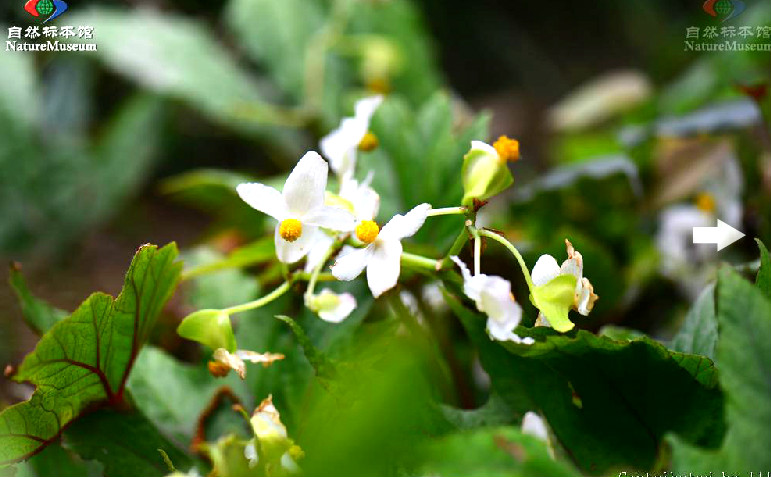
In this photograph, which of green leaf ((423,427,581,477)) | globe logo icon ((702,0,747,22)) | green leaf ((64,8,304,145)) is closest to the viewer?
green leaf ((423,427,581,477))

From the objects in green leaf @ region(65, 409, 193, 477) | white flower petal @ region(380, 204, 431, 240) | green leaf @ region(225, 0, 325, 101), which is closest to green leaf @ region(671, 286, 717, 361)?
white flower petal @ region(380, 204, 431, 240)

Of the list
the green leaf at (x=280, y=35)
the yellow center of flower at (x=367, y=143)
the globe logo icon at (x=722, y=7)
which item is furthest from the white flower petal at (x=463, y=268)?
the green leaf at (x=280, y=35)

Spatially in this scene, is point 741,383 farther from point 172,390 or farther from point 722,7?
point 722,7

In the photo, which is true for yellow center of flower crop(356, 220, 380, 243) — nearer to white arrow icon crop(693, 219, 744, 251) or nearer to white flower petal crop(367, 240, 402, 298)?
white flower petal crop(367, 240, 402, 298)

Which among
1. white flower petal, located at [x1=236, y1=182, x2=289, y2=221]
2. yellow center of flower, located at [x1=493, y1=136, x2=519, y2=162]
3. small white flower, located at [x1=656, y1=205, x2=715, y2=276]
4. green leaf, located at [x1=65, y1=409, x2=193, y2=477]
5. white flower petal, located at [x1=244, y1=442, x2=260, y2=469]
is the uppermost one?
yellow center of flower, located at [x1=493, y1=136, x2=519, y2=162]

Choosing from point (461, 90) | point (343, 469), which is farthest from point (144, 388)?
point (461, 90)

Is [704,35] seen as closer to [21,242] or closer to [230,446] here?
[230,446]
